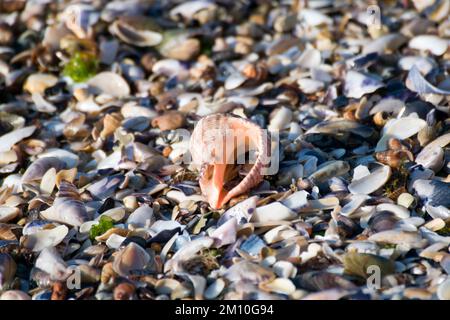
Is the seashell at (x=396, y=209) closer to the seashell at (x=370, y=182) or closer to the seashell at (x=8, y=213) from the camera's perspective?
the seashell at (x=370, y=182)

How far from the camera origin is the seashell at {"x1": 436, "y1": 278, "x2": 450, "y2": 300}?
2.63m

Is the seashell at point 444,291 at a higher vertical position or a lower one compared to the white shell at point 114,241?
higher

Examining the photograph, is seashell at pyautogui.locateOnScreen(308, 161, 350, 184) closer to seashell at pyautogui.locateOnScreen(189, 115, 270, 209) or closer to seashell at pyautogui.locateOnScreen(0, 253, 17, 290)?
seashell at pyautogui.locateOnScreen(189, 115, 270, 209)

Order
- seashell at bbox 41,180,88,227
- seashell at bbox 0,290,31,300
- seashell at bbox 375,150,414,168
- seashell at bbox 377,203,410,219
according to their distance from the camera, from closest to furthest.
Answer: seashell at bbox 0,290,31,300 → seashell at bbox 377,203,410,219 → seashell at bbox 41,180,88,227 → seashell at bbox 375,150,414,168

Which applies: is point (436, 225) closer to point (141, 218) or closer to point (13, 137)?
point (141, 218)

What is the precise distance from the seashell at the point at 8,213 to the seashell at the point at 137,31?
1.77 m

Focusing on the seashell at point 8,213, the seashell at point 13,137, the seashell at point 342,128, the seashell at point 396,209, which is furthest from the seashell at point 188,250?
the seashell at point 13,137

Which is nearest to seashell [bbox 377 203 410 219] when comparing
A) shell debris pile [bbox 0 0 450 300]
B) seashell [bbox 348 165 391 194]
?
shell debris pile [bbox 0 0 450 300]

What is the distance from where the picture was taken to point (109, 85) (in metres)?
4.54

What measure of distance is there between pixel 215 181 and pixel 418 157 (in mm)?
975

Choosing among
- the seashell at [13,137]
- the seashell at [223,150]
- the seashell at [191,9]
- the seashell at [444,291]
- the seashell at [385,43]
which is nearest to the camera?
the seashell at [444,291]

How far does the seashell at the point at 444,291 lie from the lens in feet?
8.63

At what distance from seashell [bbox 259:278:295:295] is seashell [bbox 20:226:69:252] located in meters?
0.95

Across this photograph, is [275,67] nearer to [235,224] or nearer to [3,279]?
[235,224]
